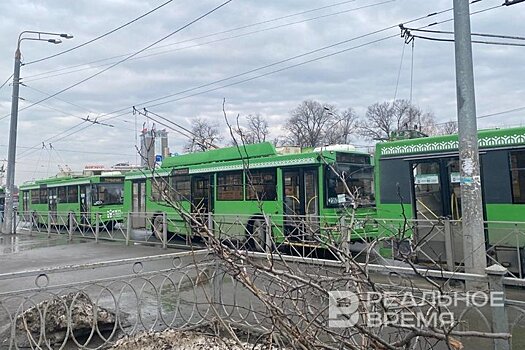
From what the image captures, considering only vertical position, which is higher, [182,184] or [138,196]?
[182,184]

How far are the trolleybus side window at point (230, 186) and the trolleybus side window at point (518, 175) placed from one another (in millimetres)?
7009

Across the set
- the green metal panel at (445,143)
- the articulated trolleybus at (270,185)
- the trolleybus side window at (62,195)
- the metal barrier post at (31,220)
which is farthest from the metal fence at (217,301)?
the trolleybus side window at (62,195)

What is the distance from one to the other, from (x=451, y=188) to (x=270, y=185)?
4.69 meters

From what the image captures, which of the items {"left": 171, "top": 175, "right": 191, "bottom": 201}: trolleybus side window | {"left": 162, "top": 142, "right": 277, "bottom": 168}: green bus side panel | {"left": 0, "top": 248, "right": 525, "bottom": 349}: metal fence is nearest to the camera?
{"left": 0, "top": 248, "right": 525, "bottom": 349}: metal fence

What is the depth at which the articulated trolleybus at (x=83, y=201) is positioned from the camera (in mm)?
18562

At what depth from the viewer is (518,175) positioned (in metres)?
7.72

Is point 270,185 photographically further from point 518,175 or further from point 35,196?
point 35,196

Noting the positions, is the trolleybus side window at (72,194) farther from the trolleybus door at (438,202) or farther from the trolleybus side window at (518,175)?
the trolleybus side window at (518,175)

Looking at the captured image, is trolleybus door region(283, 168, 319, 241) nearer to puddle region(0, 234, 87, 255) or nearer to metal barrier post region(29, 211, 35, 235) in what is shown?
puddle region(0, 234, 87, 255)

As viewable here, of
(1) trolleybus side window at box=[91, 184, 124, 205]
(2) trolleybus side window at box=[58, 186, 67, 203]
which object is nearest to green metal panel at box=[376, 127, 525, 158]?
(1) trolleybus side window at box=[91, 184, 124, 205]

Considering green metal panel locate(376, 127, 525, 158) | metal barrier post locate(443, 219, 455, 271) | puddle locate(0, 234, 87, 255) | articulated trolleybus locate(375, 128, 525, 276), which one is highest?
green metal panel locate(376, 127, 525, 158)

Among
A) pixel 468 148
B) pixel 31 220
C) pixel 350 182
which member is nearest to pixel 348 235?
pixel 468 148

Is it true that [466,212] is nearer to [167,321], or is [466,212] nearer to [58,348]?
[167,321]

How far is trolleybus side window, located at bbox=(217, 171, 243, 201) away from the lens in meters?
12.7
